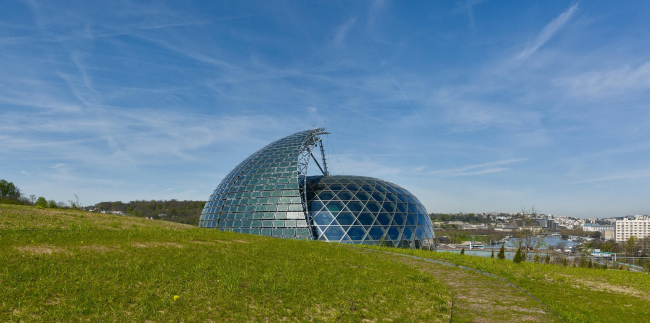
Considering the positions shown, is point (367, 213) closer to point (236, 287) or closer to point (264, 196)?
point (264, 196)

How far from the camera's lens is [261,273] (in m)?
12.5

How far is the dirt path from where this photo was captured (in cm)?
1051

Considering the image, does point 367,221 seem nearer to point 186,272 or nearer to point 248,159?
point 248,159

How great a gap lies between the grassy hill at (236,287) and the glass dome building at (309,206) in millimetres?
17938

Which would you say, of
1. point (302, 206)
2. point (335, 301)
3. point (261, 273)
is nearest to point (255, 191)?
point (302, 206)

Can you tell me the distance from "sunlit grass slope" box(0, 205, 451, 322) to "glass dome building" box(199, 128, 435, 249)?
19424mm

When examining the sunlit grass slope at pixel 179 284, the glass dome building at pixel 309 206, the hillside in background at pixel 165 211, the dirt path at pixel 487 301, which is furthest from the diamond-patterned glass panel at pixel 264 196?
the hillside in background at pixel 165 211

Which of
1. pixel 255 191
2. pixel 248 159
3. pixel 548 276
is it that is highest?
pixel 248 159

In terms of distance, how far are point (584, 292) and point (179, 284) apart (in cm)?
1506

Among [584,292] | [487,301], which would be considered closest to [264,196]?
[487,301]

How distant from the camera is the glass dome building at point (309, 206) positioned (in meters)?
35.6

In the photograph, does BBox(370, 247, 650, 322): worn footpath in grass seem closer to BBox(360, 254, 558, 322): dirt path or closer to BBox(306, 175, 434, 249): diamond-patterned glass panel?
BBox(360, 254, 558, 322): dirt path

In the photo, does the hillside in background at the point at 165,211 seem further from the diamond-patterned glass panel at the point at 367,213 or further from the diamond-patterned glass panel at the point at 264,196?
the diamond-patterned glass panel at the point at 367,213

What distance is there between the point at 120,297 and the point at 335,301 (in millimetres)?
5513
